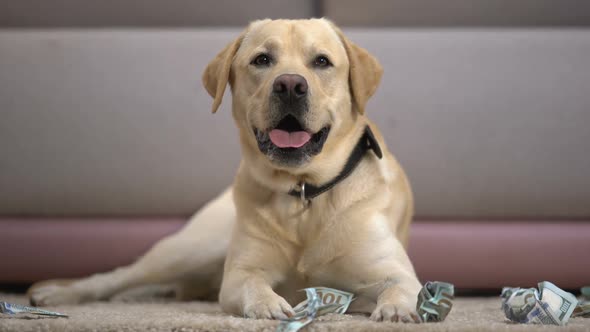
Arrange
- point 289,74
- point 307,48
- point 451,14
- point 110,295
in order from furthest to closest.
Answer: point 451,14 < point 110,295 < point 307,48 < point 289,74

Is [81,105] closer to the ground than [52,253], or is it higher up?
higher up

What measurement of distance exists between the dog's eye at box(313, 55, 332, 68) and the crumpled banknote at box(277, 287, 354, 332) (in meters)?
0.72

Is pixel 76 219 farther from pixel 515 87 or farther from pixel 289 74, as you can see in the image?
pixel 515 87

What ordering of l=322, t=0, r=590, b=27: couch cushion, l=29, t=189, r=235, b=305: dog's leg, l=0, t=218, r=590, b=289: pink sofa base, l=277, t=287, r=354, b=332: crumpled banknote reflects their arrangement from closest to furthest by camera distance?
l=277, t=287, r=354, b=332: crumpled banknote → l=29, t=189, r=235, b=305: dog's leg → l=0, t=218, r=590, b=289: pink sofa base → l=322, t=0, r=590, b=27: couch cushion

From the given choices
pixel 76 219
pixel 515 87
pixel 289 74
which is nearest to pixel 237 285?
pixel 289 74

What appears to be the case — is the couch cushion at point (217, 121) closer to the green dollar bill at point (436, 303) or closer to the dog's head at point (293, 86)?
the dog's head at point (293, 86)

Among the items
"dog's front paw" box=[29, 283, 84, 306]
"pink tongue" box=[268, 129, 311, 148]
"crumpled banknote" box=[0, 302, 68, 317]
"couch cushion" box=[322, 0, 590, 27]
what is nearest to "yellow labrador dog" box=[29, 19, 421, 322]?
"pink tongue" box=[268, 129, 311, 148]

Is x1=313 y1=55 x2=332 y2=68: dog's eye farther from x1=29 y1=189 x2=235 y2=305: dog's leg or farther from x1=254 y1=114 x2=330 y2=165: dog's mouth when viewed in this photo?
x1=29 y1=189 x2=235 y2=305: dog's leg

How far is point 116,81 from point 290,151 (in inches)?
58.3

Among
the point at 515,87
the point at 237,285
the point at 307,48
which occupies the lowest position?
the point at 237,285

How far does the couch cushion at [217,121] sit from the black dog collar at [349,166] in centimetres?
87

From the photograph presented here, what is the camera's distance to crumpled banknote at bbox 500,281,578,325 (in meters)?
1.78

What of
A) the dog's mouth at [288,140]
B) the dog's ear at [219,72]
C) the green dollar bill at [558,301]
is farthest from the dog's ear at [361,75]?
the green dollar bill at [558,301]

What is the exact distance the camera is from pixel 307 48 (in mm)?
2145
